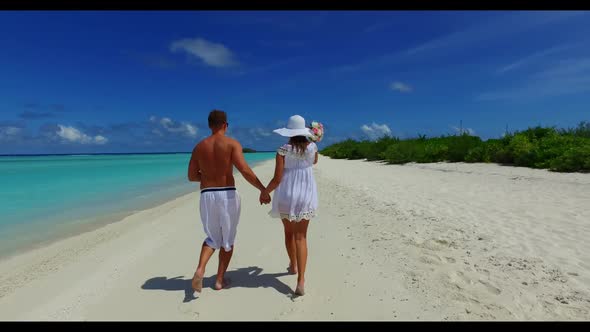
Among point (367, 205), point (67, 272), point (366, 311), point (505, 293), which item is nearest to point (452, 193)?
point (367, 205)

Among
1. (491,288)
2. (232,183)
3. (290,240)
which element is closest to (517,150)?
(491,288)

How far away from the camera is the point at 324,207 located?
893cm

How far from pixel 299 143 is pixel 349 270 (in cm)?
189

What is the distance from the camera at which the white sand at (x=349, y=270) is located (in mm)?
3355

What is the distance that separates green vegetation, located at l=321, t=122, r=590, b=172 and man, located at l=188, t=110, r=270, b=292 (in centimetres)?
1425

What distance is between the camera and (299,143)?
3566 millimetres

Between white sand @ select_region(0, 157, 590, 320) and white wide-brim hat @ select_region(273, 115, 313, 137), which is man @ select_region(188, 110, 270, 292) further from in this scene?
white sand @ select_region(0, 157, 590, 320)

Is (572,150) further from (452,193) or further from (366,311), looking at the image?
(366,311)

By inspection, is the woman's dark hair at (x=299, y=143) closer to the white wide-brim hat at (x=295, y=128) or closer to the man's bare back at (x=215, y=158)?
the white wide-brim hat at (x=295, y=128)

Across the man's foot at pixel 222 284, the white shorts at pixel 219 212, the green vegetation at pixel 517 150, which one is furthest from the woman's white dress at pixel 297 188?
the green vegetation at pixel 517 150

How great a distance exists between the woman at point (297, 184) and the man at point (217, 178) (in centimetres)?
27

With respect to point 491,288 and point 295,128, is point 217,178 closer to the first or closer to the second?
point 295,128

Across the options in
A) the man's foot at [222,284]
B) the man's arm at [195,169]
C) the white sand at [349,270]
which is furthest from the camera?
the man's foot at [222,284]

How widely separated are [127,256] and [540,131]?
2133cm
